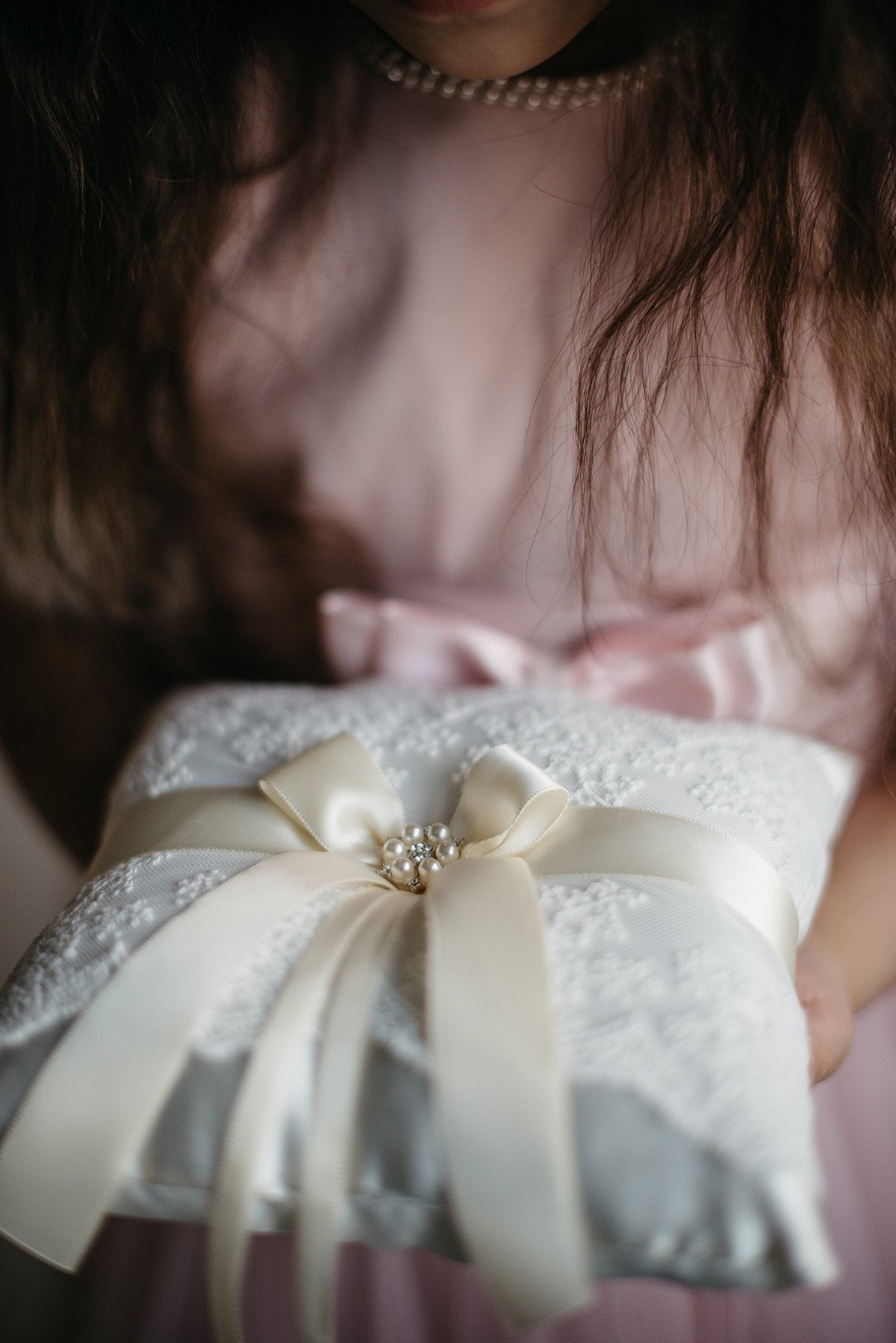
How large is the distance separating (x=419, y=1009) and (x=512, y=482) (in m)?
0.45

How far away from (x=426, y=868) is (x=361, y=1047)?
122mm

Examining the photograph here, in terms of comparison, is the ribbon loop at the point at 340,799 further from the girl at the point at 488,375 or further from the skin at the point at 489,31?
the skin at the point at 489,31

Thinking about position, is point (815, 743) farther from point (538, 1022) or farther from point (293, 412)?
point (293, 412)

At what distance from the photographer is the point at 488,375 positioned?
0.75 meters

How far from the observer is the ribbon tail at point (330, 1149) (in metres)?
0.39

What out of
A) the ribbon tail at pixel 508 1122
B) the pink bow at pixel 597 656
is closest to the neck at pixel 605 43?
the pink bow at pixel 597 656

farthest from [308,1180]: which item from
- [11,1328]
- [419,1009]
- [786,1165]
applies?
[11,1328]

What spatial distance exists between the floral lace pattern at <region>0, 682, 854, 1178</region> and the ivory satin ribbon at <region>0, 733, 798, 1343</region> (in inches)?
0.6

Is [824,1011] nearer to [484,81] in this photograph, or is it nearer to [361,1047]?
[361,1047]

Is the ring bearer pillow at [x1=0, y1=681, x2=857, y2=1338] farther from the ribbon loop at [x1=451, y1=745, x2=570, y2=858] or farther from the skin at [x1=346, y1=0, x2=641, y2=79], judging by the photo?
the skin at [x1=346, y1=0, x2=641, y2=79]

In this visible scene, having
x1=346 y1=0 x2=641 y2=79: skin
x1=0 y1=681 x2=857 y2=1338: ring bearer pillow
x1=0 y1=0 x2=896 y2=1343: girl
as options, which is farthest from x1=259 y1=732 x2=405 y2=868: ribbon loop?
x1=346 y1=0 x2=641 y2=79: skin

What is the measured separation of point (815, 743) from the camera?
0.66 m

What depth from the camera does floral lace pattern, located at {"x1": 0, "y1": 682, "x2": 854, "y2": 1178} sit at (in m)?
0.39

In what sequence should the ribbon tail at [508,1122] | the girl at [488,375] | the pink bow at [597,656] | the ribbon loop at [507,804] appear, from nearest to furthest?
the ribbon tail at [508,1122] → the ribbon loop at [507,804] → the girl at [488,375] → the pink bow at [597,656]
